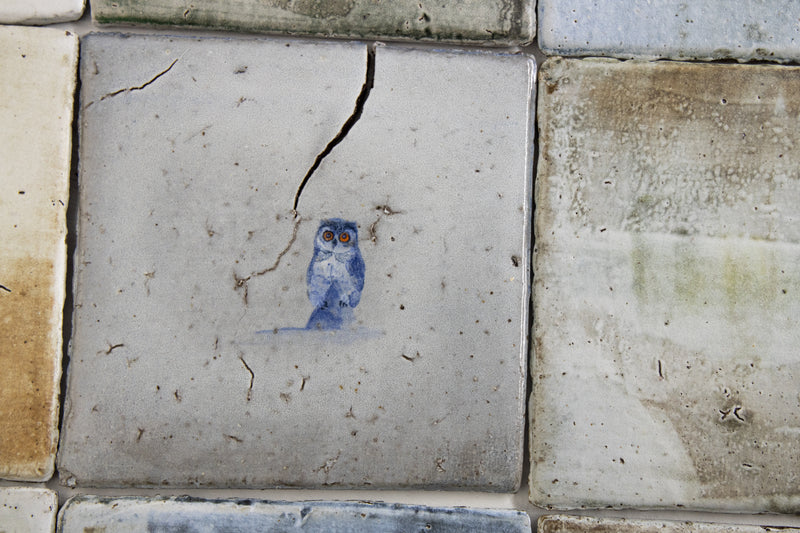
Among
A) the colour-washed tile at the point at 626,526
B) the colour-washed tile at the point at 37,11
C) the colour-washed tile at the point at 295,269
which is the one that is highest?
the colour-washed tile at the point at 37,11

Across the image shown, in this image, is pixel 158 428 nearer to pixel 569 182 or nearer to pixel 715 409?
pixel 569 182

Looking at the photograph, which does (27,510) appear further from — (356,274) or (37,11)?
(37,11)

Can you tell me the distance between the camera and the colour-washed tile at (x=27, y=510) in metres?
1.20

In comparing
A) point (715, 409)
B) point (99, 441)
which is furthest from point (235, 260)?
point (715, 409)

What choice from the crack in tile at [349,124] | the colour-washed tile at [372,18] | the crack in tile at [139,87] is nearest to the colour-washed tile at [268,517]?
the crack in tile at [349,124]

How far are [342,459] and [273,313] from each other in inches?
16.4

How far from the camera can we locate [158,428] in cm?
121

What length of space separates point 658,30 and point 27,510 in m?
2.05

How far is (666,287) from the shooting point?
1.24 metres

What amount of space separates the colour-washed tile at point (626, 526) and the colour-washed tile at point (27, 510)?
4.11 ft

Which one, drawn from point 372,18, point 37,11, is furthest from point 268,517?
point 37,11

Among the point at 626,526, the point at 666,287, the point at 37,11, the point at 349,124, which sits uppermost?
the point at 37,11

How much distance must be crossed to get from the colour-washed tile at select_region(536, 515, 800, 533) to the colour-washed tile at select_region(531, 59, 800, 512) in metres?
0.05

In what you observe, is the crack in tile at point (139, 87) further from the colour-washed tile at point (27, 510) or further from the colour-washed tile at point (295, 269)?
the colour-washed tile at point (27, 510)
